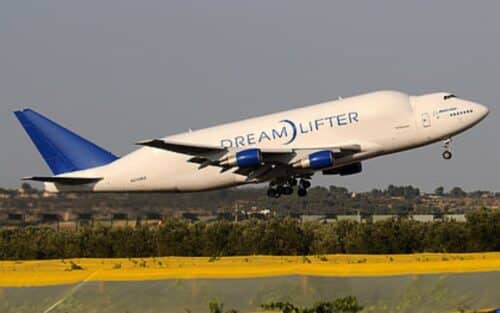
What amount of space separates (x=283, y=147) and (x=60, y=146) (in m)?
11.2

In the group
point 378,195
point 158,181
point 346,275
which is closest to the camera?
point 346,275

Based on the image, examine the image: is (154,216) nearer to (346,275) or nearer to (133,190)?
(133,190)

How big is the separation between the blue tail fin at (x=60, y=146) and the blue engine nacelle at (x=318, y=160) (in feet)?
29.8

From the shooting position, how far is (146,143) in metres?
39.3

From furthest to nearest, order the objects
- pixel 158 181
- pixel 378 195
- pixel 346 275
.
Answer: pixel 378 195 → pixel 158 181 → pixel 346 275

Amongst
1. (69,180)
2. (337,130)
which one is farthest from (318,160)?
(69,180)

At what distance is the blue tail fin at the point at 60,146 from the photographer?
45.5 metres

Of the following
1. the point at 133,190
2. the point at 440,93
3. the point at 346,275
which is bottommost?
the point at 346,275

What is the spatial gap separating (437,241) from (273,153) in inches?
268

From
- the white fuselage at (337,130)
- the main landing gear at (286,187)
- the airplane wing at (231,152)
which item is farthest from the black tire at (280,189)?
the airplane wing at (231,152)

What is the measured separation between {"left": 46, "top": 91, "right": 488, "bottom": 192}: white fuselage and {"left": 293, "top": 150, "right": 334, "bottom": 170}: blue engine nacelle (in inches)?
15.0

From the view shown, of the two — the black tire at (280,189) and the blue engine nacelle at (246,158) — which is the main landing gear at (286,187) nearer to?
the black tire at (280,189)

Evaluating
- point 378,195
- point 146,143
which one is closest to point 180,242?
point 146,143

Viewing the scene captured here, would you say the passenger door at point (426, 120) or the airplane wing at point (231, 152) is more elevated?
the passenger door at point (426, 120)
